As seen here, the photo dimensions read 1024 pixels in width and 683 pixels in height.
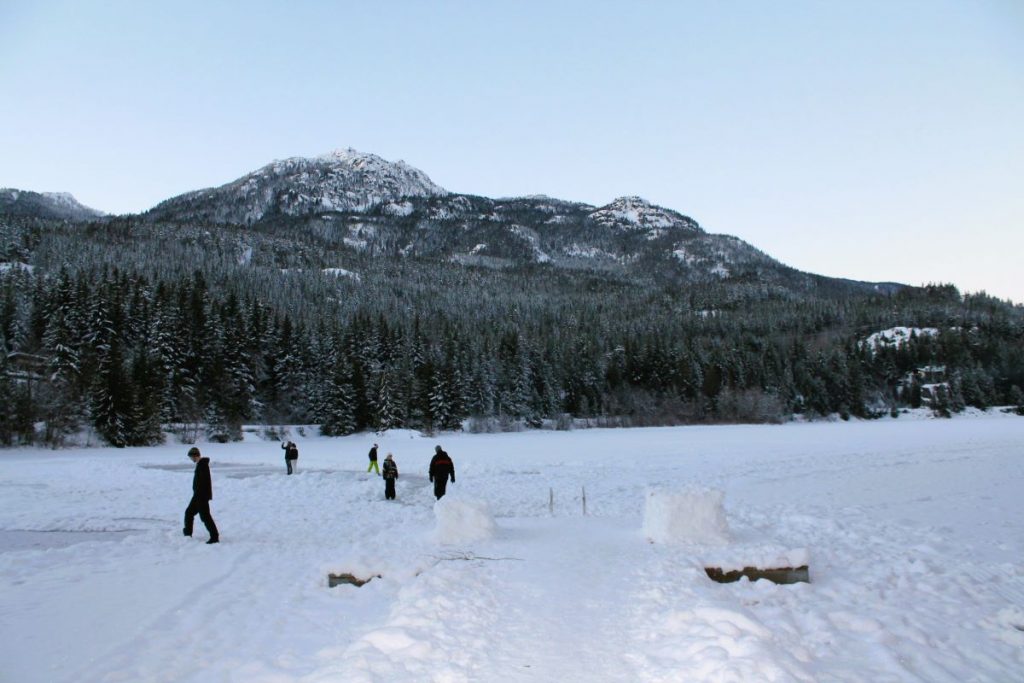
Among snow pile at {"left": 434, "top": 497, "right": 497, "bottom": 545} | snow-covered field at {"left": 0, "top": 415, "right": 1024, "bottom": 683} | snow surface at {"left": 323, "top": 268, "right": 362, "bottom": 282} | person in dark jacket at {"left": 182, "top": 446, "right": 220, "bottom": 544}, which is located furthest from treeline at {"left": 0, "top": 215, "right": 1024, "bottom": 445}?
snow pile at {"left": 434, "top": 497, "right": 497, "bottom": 545}

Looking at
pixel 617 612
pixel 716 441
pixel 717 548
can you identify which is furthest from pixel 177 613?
pixel 716 441

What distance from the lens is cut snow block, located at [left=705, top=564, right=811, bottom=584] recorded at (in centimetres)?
855

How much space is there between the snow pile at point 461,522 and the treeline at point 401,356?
48.4 metres

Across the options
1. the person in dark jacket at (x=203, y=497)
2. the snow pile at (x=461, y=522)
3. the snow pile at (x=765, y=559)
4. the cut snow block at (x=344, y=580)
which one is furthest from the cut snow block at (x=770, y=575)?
the person in dark jacket at (x=203, y=497)

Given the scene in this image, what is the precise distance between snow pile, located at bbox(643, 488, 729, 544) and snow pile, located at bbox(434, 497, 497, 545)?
3.23 metres

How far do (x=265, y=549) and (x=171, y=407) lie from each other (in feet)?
178

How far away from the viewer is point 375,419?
64.2 metres

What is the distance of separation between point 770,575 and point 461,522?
5450 mm

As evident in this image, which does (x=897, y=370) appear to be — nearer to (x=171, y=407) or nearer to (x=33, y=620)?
(x=171, y=407)

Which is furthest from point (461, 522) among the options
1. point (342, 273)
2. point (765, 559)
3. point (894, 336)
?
point (342, 273)

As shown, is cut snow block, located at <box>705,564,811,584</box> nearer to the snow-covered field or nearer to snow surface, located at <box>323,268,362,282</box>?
the snow-covered field

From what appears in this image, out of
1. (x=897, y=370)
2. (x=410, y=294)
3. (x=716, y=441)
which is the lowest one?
(x=716, y=441)

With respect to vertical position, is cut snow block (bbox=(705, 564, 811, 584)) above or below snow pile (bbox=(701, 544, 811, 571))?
below

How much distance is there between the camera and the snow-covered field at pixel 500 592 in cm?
559
